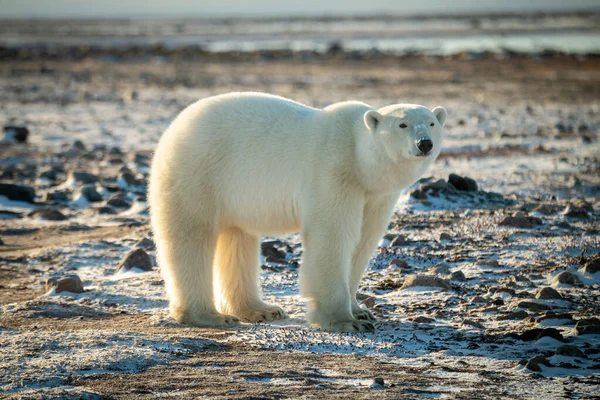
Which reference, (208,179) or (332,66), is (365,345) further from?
(332,66)

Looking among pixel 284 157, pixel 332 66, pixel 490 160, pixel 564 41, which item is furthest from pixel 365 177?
pixel 564 41

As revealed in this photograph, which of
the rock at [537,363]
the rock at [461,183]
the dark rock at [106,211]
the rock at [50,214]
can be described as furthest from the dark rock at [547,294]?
the rock at [50,214]

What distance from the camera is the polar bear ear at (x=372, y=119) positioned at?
19.7ft

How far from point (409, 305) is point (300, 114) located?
179 centimetres

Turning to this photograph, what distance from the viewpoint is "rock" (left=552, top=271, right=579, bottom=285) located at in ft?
23.5

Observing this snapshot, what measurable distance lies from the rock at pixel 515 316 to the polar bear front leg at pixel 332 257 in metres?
1.02

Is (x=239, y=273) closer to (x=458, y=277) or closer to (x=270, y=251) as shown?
(x=270, y=251)

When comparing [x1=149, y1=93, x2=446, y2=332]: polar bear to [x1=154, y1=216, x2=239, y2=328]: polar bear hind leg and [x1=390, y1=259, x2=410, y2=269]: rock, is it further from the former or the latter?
[x1=390, y1=259, x2=410, y2=269]: rock

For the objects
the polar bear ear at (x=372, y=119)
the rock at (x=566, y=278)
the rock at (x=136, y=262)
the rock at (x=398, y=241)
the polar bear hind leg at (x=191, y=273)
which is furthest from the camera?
the rock at (x=398, y=241)

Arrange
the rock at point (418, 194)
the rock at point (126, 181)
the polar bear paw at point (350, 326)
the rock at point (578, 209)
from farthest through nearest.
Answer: the rock at point (126, 181), the rock at point (418, 194), the rock at point (578, 209), the polar bear paw at point (350, 326)

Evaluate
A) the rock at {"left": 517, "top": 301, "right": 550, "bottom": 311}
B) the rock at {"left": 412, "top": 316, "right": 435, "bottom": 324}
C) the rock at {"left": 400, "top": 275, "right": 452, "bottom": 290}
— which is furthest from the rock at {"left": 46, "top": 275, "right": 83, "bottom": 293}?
the rock at {"left": 517, "top": 301, "right": 550, "bottom": 311}

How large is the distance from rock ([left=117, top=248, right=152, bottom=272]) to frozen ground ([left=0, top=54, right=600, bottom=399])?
0.10 meters

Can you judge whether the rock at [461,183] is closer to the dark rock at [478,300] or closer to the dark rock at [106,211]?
the dark rock at [478,300]

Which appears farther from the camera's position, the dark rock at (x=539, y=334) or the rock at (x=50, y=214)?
the rock at (x=50, y=214)
